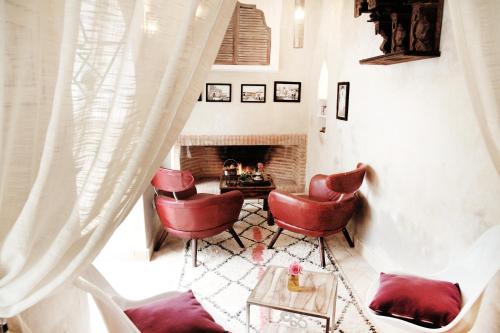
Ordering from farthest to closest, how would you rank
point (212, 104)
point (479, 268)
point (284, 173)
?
point (284, 173) < point (212, 104) < point (479, 268)

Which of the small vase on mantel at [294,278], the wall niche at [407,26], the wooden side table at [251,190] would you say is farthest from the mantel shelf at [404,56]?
the wooden side table at [251,190]

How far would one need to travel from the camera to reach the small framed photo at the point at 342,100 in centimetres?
402

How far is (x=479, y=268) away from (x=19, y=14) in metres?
2.32

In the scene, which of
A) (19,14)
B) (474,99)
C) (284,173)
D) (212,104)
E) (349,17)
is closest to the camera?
(19,14)

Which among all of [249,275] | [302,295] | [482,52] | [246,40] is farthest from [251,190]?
[482,52]

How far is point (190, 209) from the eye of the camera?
3230 millimetres

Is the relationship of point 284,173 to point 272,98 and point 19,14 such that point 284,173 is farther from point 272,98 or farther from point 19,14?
point 19,14

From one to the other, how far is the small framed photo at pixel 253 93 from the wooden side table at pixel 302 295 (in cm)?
357

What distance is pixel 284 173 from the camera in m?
6.25

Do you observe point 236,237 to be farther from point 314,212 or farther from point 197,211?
point 314,212

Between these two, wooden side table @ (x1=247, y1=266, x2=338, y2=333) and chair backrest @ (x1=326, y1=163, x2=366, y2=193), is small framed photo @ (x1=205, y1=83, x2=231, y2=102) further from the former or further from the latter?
wooden side table @ (x1=247, y1=266, x2=338, y2=333)

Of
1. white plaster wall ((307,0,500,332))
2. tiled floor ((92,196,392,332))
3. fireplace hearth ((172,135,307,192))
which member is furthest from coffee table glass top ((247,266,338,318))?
fireplace hearth ((172,135,307,192))

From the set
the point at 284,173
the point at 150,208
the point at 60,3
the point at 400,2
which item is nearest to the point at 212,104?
the point at 284,173

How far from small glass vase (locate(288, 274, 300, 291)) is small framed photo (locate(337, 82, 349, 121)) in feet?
7.70
